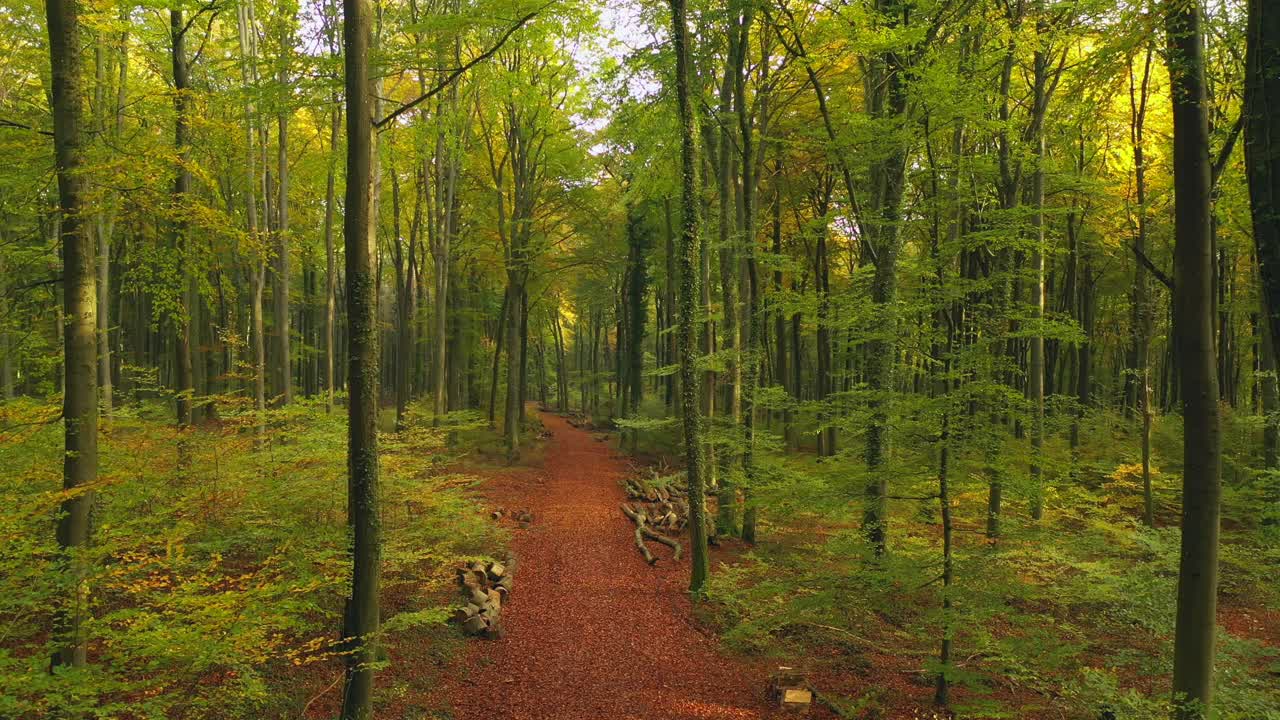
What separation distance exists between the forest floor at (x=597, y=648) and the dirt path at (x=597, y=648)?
2 centimetres

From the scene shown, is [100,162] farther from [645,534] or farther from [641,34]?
[645,534]

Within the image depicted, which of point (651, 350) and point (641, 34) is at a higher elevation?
point (641, 34)

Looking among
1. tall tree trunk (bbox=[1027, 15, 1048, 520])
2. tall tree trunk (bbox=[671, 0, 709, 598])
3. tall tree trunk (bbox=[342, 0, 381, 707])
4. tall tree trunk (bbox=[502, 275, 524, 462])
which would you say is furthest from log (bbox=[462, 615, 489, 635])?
tall tree trunk (bbox=[502, 275, 524, 462])

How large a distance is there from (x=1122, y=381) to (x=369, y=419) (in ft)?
100

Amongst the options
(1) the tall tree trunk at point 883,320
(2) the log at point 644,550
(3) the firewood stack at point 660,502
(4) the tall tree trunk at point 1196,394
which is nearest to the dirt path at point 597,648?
(2) the log at point 644,550

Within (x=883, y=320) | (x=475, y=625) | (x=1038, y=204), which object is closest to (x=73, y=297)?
(x=475, y=625)

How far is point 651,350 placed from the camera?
45188 millimetres

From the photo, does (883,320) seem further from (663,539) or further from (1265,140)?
(663,539)

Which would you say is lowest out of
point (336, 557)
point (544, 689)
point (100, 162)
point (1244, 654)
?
point (544, 689)

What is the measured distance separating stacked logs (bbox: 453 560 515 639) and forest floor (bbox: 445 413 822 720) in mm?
210

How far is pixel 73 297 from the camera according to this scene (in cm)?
535

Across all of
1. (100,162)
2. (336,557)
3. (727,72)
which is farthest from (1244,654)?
(100,162)

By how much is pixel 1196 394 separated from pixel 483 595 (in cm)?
868

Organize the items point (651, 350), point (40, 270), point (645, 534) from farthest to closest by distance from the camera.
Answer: point (651, 350) → point (40, 270) → point (645, 534)
